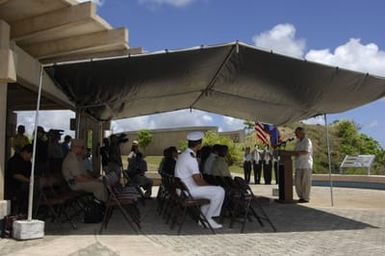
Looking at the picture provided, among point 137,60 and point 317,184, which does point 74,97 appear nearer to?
point 137,60

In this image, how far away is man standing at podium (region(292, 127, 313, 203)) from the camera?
11789 millimetres

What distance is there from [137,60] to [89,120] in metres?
8.11

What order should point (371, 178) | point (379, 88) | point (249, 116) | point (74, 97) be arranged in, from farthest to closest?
point (371, 178) → point (249, 116) → point (74, 97) → point (379, 88)

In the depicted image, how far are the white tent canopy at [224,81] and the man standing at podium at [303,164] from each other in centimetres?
69

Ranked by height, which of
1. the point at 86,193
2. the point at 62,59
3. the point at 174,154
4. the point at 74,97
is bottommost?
the point at 86,193

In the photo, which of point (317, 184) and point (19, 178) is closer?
point (19, 178)

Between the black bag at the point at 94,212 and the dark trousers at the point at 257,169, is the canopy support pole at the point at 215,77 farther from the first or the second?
the dark trousers at the point at 257,169

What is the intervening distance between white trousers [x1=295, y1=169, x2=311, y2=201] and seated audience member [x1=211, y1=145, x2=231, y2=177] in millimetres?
3088

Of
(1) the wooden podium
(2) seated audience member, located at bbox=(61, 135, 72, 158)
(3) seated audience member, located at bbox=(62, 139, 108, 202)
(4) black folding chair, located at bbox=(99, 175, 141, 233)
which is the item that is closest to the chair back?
(4) black folding chair, located at bbox=(99, 175, 141, 233)

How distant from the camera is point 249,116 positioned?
15.2 metres

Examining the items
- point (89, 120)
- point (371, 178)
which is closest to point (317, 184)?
point (371, 178)

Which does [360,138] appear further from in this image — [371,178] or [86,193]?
[86,193]

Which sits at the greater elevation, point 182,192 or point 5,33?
point 5,33

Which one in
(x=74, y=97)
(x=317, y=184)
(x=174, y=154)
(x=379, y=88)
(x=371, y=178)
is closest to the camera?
(x=379, y=88)
